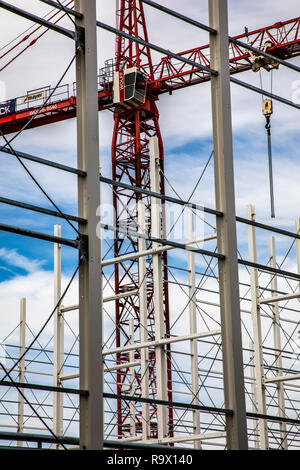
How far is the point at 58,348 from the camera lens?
82.8ft

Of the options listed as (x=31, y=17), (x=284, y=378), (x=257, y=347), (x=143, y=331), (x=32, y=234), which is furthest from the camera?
(x=143, y=331)

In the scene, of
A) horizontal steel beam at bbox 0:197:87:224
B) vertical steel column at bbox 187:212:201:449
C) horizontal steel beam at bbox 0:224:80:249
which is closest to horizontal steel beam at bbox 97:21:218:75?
horizontal steel beam at bbox 0:197:87:224

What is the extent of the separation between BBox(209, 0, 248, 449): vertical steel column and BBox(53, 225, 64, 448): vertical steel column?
9.35 m

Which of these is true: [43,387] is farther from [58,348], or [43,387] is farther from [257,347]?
[58,348]

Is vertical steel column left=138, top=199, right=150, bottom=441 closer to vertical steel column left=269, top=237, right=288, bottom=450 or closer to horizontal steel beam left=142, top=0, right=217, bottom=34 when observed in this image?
vertical steel column left=269, top=237, right=288, bottom=450

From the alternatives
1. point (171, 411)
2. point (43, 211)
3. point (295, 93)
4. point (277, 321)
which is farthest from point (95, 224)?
point (171, 411)

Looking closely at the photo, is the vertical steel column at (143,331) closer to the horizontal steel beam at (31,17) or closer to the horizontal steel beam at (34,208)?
the horizontal steel beam at (34,208)

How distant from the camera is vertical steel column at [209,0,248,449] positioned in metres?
15.1

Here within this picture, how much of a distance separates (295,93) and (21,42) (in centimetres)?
1774

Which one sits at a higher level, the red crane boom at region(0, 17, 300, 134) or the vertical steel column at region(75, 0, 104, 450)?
the red crane boom at region(0, 17, 300, 134)

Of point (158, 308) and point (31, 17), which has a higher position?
point (31, 17)

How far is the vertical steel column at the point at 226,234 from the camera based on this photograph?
15117mm

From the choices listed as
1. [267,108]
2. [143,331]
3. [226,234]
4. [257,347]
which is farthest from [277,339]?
[226,234]

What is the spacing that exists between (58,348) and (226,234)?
35.7ft
